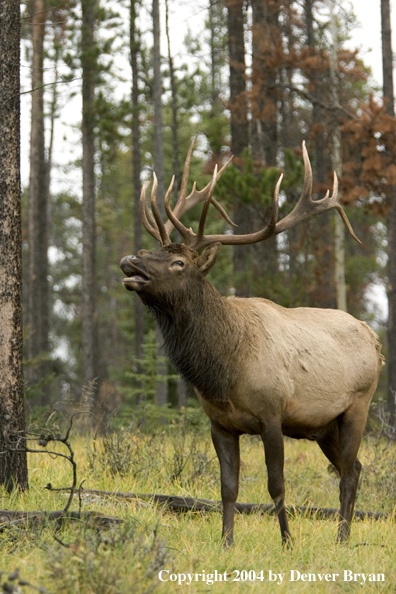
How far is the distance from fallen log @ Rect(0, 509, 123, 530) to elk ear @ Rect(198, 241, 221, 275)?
6.40 ft

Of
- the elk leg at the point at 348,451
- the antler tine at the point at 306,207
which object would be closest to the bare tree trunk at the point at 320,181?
the antler tine at the point at 306,207

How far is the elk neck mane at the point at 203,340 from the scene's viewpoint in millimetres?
5488

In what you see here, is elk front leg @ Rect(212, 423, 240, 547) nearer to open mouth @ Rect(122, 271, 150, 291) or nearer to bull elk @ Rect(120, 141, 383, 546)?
bull elk @ Rect(120, 141, 383, 546)

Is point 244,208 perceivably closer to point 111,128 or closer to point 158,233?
point 111,128

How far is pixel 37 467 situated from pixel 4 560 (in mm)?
2722

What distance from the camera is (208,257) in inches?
220

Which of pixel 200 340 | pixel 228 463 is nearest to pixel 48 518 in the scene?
pixel 228 463

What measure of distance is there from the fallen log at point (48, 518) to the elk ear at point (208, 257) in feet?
6.40

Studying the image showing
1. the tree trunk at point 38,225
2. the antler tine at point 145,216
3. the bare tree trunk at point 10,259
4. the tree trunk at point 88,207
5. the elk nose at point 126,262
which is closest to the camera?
the elk nose at point 126,262

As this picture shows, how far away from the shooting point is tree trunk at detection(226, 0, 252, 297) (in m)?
12.8

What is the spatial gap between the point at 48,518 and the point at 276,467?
174cm

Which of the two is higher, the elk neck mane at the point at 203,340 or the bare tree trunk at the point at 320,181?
the bare tree trunk at the point at 320,181

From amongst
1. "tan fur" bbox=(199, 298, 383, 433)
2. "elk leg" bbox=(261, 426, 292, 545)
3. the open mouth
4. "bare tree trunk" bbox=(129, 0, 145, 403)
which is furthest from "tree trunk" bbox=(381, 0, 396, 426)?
the open mouth

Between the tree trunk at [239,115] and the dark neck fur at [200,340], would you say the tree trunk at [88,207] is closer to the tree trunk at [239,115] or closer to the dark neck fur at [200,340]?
the tree trunk at [239,115]
